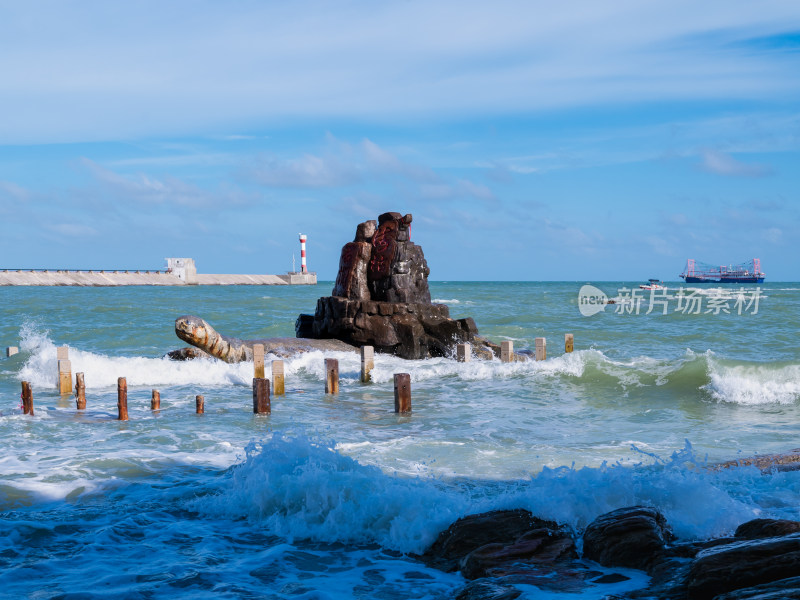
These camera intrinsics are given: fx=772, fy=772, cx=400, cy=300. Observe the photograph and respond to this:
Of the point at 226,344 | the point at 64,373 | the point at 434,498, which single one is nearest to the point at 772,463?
the point at 434,498

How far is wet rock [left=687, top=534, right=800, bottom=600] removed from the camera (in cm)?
451

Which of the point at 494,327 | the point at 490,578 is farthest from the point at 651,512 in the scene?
the point at 494,327

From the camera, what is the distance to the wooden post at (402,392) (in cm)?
1271

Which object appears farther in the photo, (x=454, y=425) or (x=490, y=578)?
(x=454, y=425)

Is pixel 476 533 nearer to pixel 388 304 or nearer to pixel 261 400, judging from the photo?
pixel 261 400

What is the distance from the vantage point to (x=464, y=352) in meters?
18.8

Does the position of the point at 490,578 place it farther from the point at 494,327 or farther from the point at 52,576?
the point at 494,327

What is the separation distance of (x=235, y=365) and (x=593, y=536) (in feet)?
42.8

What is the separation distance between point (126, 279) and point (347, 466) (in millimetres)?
103585

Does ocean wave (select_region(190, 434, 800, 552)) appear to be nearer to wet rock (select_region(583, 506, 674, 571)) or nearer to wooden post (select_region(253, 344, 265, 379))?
wet rock (select_region(583, 506, 674, 571))

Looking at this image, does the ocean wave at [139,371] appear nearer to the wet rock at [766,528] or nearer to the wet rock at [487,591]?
the wet rock at [487,591]

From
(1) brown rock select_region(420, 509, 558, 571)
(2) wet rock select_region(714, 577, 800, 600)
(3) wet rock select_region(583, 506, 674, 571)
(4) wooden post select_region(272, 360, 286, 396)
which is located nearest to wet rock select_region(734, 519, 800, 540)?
(3) wet rock select_region(583, 506, 674, 571)

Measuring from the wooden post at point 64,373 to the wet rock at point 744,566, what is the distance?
12810mm

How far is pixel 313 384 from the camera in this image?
1702cm
